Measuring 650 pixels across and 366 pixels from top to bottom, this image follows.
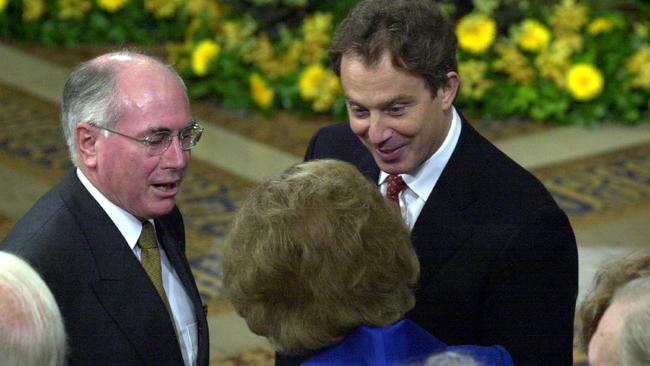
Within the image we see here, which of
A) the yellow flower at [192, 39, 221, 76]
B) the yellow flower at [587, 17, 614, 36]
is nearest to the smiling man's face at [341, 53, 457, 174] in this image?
the yellow flower at [587, 17, 614, 36]

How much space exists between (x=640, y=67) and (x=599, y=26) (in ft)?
1.89

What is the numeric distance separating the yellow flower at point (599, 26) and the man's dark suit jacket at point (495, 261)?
599 centimetres

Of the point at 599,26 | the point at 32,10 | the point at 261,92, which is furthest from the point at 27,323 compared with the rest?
the point at 32,10

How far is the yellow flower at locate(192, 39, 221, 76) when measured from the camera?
924 centimetres

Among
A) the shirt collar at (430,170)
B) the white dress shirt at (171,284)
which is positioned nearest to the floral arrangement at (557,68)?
the shirt collar at (430,170)

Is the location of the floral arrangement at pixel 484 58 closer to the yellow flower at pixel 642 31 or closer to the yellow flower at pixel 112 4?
the yellow flower at pixel 642 31

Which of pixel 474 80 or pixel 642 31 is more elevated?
pixel 642 31

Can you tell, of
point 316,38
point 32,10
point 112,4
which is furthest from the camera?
point 32,10

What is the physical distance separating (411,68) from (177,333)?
2.78 ft

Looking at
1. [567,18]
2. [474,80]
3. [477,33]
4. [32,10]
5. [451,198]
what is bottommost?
[32,10]

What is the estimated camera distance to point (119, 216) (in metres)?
2.98

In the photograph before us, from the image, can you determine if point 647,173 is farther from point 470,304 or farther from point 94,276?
point 94,276

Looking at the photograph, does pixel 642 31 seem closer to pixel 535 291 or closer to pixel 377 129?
pixel 377 129

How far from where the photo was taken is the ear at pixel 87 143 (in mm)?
2914
